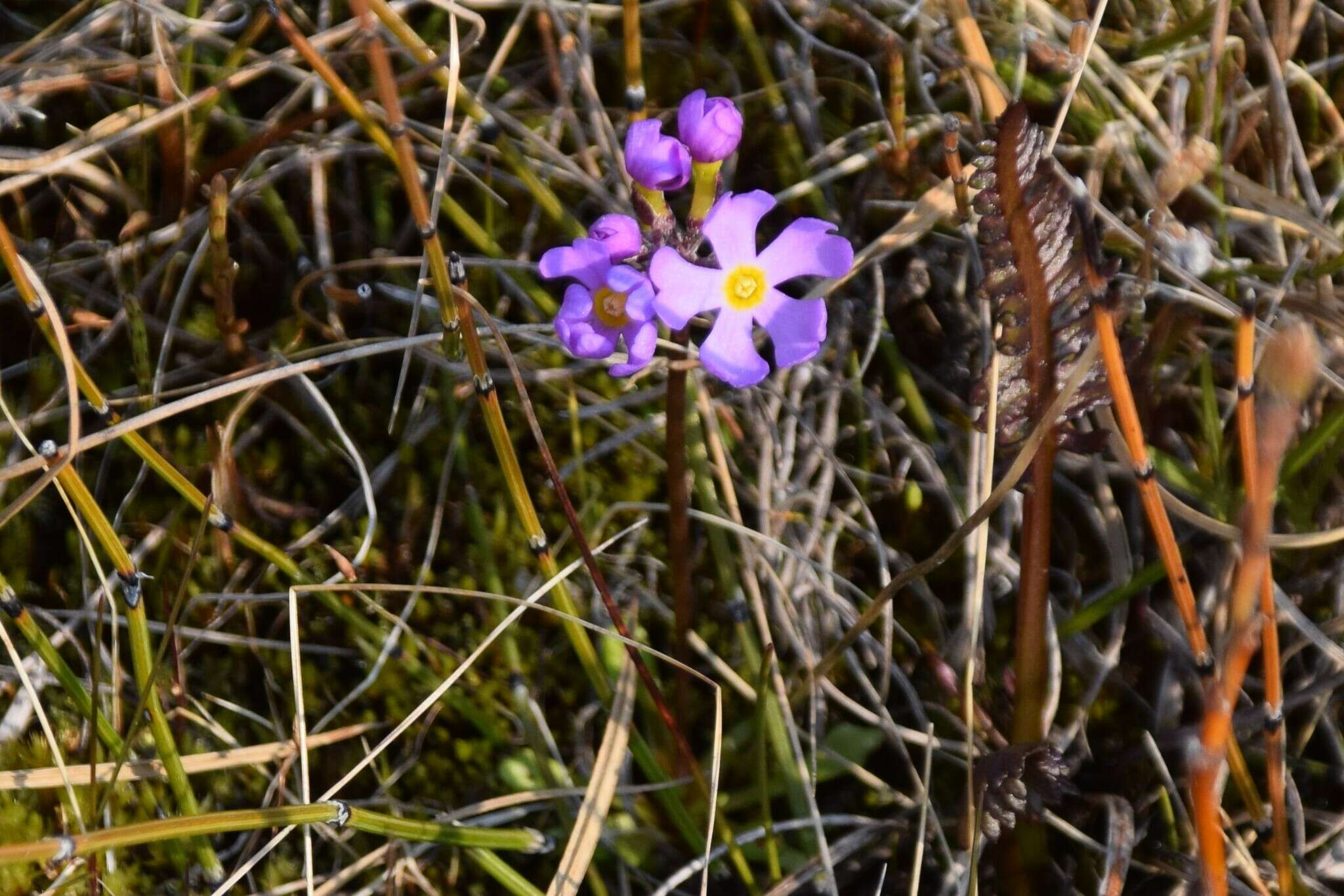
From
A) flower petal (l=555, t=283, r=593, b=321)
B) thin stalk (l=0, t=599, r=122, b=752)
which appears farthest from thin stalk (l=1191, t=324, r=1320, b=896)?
thin stalk (l=0, t=599, r=122, b=752)

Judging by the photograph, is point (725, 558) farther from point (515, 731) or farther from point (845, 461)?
point (515, 731)

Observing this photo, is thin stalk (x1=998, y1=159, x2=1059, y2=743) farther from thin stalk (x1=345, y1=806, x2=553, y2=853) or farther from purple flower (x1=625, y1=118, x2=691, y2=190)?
A: thin stalk (x1=345, y1=806, x2=553, y2=853)

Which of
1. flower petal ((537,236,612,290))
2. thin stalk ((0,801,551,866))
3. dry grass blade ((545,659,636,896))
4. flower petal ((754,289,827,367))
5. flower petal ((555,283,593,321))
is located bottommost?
dry grass blade ((545,659,636,896))

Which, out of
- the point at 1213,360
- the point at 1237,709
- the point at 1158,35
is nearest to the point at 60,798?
the point at 1237,709

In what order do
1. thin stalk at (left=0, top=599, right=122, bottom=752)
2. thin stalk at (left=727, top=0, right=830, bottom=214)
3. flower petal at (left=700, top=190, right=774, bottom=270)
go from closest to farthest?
flower petal at (left=700, top=190, right=774, bottom=270)
thin stalk at (left=0, top=599, right=122, bottom=752)
thin stalk at (left=727, top=0, right=830, bottom=214)

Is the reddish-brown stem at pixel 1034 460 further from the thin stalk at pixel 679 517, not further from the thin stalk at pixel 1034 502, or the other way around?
the thin stalk at pixel 679 517

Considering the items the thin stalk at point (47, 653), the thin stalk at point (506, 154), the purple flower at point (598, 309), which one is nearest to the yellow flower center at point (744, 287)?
the purple flower at point (598, 309)

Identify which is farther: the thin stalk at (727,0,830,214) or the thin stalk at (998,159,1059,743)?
the thin stalk at (727,0,830,214)
